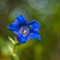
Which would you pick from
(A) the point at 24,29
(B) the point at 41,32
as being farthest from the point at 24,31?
(B) the point at 41,32

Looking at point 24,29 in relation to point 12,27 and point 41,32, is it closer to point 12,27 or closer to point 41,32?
point 12,27

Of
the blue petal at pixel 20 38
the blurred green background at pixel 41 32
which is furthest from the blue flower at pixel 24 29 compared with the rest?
the blurred green background at pixel 41 32

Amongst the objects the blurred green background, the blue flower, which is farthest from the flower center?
the blurred green background

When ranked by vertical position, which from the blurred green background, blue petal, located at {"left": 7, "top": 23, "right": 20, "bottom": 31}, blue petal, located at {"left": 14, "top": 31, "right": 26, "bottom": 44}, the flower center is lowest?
blue petal, located at {"left": 14, "top": 31, "right": 26, "bottom": 44}

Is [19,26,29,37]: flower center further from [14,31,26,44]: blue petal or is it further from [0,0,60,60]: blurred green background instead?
[0,0,60,60]: blurred green background

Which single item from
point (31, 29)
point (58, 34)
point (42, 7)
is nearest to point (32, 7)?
point (42, 7)

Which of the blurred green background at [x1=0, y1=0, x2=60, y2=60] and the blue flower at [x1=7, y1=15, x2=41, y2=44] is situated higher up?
the blurred green background at [x1=0, y1=0, x2=60, y2=60]

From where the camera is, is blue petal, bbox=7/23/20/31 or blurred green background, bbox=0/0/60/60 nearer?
blue petal, bbox=7/23/20/31
